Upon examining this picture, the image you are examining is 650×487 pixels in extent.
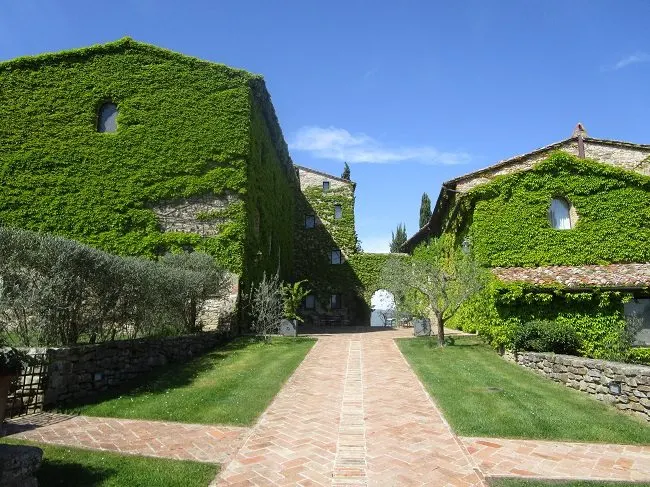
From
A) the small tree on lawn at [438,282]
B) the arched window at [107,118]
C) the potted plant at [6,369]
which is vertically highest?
the arched window at [107,118]

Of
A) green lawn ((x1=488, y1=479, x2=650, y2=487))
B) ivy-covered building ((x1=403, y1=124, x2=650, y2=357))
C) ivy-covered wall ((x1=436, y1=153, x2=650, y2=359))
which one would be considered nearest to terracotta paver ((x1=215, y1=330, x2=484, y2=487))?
green lawn ((x1=488, y1=479, x2=650, y2=487))

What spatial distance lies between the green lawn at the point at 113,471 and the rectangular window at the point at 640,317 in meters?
14.3

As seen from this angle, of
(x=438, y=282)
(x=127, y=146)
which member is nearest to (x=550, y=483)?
(x=438, y=282)

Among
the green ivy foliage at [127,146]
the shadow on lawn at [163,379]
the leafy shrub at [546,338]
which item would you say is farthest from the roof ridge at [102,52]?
the leafy shrub at [546,338]

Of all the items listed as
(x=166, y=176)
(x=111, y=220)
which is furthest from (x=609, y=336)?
(x=111, y=220)

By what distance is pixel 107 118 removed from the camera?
64.6 feet

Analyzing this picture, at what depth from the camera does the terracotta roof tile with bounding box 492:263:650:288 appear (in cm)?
1382

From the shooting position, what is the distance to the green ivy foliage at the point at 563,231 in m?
16.4

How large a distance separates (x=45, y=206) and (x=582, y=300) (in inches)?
828

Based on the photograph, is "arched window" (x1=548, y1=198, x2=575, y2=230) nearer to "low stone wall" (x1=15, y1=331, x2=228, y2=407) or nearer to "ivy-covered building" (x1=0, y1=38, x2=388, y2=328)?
"ivy-covered building" (x1=0, y1=38, x2=388, y2=328)

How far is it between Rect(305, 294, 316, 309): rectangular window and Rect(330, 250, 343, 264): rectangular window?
10.4 ft

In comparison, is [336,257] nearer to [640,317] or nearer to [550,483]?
[640,317]

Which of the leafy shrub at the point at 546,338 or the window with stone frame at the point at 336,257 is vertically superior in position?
the window with stone frame at the point at 336,257

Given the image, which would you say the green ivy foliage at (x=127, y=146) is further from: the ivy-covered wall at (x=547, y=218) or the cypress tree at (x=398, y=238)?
the cypress tree at (x=398, y=238)
